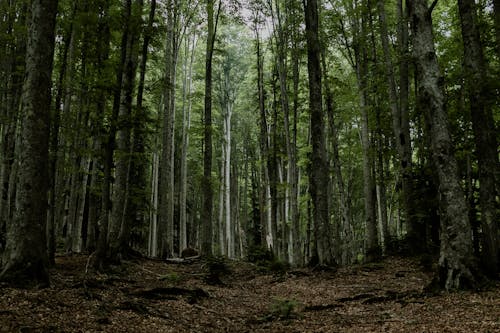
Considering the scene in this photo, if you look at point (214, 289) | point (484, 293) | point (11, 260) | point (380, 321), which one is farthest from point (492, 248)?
point (11, 260)

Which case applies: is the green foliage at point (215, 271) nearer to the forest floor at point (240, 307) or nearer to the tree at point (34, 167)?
the forest floor at point (240, 307)

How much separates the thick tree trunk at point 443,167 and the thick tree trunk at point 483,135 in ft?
3.38

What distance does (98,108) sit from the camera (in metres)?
12.6

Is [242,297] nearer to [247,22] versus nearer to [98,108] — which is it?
[98,108]

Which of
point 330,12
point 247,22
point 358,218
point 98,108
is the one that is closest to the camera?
point 98,108

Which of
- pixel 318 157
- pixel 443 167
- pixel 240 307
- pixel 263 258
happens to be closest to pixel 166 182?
pixel 263 258

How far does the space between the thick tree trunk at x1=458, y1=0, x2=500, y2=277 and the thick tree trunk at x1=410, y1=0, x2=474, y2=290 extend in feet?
3.38

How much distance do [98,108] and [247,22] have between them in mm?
9187

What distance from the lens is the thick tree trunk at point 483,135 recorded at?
24.3 ft

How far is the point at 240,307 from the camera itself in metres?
8.30

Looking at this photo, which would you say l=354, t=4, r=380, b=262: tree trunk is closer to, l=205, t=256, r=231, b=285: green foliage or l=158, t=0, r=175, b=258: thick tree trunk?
l=205, t=256, r=231, b=285: green foliage

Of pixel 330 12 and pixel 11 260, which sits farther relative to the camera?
pixel 330 12

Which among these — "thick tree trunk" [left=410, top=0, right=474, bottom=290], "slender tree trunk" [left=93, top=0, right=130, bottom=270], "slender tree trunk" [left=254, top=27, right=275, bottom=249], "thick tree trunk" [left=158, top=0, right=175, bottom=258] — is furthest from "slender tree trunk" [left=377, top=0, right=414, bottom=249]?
"thick tree trunk" [left=158, top=0, right=175, bottom=258]

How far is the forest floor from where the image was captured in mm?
5090
